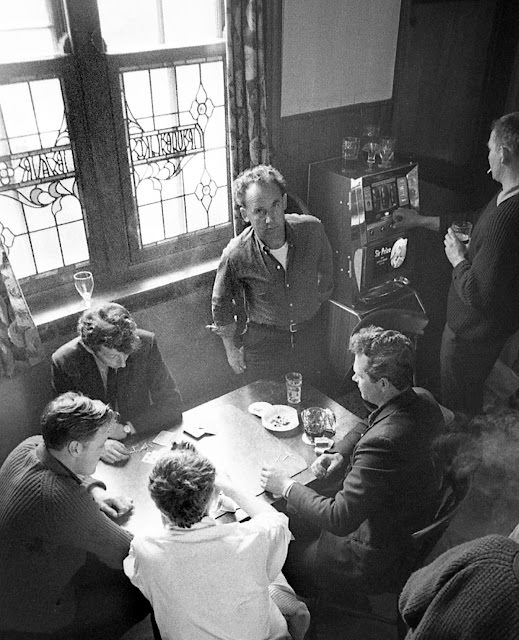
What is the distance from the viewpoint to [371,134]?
3846mm

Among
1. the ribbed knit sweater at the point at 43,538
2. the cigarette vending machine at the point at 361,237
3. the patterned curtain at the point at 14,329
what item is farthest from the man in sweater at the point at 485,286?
the patterned curtain at the point at 14,329

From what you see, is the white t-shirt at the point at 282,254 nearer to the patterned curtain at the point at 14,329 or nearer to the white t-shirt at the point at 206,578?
the patterned curtain at the point at 14,329

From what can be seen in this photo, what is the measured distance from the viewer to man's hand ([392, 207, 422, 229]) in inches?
143

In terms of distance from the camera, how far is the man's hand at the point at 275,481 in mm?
2230

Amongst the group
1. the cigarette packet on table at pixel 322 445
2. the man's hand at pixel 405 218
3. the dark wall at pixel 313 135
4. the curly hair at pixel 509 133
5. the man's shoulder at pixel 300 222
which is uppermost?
the curly hair at pixel 509 133

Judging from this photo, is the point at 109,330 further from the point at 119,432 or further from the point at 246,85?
the point at 246,85

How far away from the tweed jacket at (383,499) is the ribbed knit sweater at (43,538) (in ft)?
2.41

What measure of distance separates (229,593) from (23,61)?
2508mm

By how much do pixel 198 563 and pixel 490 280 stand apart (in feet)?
6.45

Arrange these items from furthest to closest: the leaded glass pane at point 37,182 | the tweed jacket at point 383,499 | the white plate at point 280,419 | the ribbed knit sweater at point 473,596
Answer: the leaded glass pane at point 37,182 < the white plate at point 280,419 < the tweed jacket at point 383,499 < the ribbed knit sweater at point 473,596

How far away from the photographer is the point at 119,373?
2691 millimetres

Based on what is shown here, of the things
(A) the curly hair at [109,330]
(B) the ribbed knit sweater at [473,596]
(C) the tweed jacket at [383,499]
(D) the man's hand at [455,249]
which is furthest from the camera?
(D) the man's hand at [455,249]

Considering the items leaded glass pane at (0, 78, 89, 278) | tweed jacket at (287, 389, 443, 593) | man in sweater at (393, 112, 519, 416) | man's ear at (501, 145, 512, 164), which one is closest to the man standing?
man in sweater at (393, 112, 519, 416)

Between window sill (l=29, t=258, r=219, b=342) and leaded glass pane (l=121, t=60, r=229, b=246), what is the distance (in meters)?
0.24
